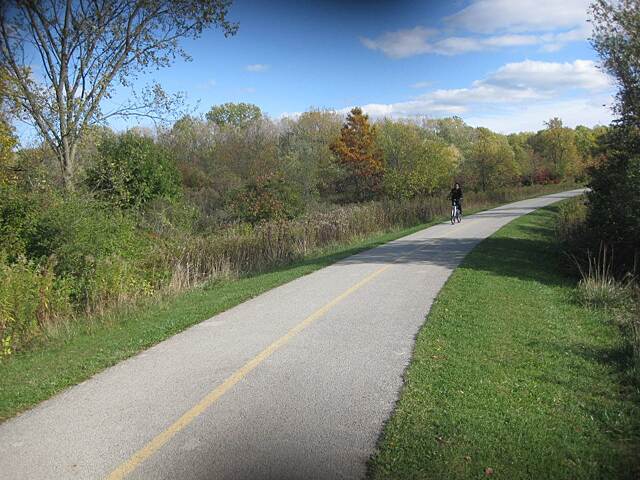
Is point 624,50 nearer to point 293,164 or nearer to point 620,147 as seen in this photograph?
point 620,147

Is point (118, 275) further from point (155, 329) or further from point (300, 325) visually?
point (300, 325)

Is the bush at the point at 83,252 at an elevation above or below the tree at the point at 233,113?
below

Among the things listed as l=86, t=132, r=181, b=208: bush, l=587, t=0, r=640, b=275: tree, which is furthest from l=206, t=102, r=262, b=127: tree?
l=587, t=0, r=640, b=275: tree

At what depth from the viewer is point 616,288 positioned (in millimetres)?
10422

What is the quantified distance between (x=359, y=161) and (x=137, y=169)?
28506 mm

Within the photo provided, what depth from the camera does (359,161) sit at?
50.2 metres

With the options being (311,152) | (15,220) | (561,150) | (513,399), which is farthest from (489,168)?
(513,399)

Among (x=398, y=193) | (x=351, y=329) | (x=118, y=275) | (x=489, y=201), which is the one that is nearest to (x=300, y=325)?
(x=351, y=329)

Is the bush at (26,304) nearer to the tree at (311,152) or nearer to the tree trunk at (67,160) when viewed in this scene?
the tree trunk at (67,160)

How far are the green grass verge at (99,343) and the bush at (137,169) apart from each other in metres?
8.00

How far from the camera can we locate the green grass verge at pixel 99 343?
19.5 feet

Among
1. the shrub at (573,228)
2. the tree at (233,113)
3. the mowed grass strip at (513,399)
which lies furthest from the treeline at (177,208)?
the tree at (233,113)

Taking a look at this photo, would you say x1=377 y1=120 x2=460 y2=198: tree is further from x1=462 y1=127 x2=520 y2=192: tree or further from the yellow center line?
the yellow center line

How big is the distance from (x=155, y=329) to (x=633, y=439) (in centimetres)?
660
